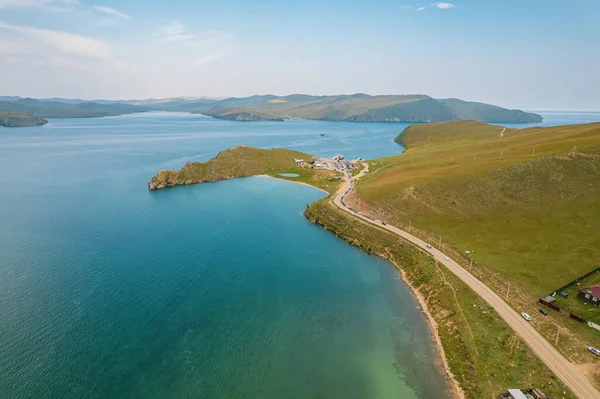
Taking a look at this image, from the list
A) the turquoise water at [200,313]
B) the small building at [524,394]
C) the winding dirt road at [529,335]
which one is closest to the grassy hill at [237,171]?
the turquoise water at [200,313]

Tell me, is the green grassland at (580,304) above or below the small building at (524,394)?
above

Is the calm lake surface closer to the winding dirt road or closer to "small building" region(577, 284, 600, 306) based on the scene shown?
the winding dirt road

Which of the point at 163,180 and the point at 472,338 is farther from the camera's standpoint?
the point at 163,180

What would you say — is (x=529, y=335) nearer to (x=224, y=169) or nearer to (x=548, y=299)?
(x=548, y=299)

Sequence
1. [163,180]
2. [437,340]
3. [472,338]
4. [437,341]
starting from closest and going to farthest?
[472,338] < [437,341] < [437,340] < [163,180]

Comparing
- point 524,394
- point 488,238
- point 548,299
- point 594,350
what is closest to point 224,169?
point 488,238

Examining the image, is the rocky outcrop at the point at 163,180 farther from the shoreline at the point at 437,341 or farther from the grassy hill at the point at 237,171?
the shoreline at the point at 437,341

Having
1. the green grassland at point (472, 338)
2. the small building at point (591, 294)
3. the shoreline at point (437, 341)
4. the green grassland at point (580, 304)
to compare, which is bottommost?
the shoreline at point (437, 341)
